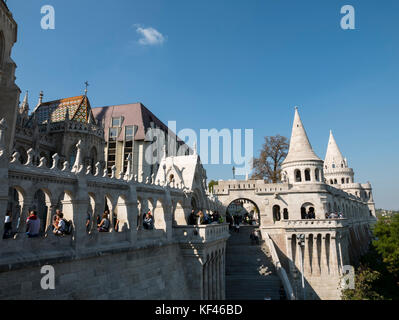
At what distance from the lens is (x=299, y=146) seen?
3347 centimetres

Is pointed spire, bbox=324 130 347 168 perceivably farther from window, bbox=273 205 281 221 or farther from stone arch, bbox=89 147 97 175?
stone arch, bbox=89 147 97 175

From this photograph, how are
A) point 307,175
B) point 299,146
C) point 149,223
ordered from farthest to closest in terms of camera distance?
point 299,146, point 307,175, point 149,223

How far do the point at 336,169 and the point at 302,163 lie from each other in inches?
1290

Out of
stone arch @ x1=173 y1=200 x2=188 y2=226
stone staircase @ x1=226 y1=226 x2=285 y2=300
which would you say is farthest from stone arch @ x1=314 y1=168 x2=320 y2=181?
stone arch @ x1=173 y1=200 x2=188 y2=226

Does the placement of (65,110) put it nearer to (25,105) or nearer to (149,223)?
(25,105)

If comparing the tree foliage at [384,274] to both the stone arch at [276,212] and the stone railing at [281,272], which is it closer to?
the stone railing at [281,272]

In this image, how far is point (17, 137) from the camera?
1927 cm

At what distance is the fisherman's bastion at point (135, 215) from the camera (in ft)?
25.5

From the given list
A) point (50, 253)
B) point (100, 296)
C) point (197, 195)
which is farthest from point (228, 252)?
point (50, 253)

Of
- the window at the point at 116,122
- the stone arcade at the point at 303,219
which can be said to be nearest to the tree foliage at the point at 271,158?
the stone arcade at the point at 303,219

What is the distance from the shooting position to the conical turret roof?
6081 cm

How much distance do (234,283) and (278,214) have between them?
54.4 ft

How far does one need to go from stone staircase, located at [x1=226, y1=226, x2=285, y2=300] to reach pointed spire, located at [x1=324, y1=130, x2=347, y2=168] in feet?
129

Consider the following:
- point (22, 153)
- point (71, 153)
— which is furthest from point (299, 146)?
point (22, 153)
